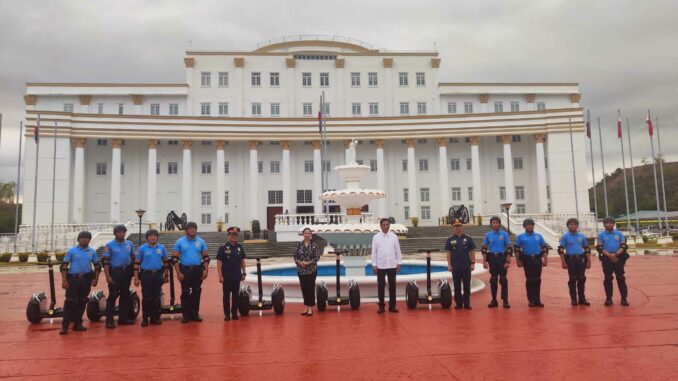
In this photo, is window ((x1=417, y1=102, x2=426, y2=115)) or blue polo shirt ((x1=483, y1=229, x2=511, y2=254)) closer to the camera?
blue polo shirt ((x1=483, y1=229, x2=511, y2=254))

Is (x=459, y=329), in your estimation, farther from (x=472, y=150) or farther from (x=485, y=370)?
(x=472, y=150)

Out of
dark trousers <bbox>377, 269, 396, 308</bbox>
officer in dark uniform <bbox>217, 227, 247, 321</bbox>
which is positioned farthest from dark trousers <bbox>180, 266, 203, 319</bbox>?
dark trousers <bbox>377, 269, 396, 308</bbox>

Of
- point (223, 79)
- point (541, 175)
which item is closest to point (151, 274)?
point (541, 175)

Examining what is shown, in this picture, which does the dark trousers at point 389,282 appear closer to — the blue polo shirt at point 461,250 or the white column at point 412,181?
the blue polo shirt at point 461,250

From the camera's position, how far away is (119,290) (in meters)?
9.54

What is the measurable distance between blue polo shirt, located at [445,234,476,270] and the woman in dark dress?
Answer: 3.06 metres

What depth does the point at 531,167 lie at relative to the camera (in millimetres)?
50625

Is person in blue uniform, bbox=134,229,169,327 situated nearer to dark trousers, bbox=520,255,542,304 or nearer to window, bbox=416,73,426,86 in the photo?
dark trousers, bbox=520,255,542,304

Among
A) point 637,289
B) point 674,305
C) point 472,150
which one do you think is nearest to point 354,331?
point 674,305

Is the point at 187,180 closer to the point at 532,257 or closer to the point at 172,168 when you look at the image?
the point at 172,168

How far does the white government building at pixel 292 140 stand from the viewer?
45.8m

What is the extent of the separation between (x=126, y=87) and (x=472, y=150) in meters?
37.4

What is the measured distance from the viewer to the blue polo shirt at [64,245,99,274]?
29.8ft

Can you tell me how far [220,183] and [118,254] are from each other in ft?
125
